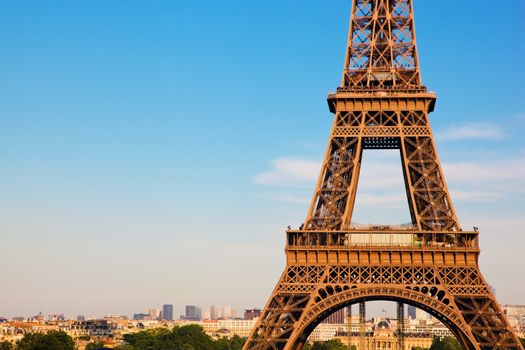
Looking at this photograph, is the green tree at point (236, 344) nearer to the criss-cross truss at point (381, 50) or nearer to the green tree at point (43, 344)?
the green tree at point (43, 344)

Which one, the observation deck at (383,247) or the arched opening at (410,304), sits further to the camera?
the observation deck at (383,247)

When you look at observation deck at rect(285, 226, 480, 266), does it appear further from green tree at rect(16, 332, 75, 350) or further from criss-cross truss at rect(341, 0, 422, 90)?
green tree at rect(16, 332, 75, 350)

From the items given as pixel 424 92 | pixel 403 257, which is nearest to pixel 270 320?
pixel 403 257

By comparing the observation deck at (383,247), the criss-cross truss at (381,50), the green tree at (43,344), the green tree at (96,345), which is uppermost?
the criss-cross truss at (381,50)

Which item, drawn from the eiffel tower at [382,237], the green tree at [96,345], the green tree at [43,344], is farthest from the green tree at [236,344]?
the eiffel tower at [382,237]

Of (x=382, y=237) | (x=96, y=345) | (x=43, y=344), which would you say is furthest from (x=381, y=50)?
(x=96, y=345)

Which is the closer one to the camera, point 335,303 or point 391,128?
point 335,303

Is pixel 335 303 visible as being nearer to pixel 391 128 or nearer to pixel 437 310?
pixel 437 310

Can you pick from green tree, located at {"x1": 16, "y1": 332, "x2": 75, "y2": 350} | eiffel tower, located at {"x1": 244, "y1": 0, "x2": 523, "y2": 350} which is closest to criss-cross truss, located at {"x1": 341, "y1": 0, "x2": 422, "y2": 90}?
eiffel tower, located at {"x1": 244, "y1": 0, "x2": 523, "y2": 350}
